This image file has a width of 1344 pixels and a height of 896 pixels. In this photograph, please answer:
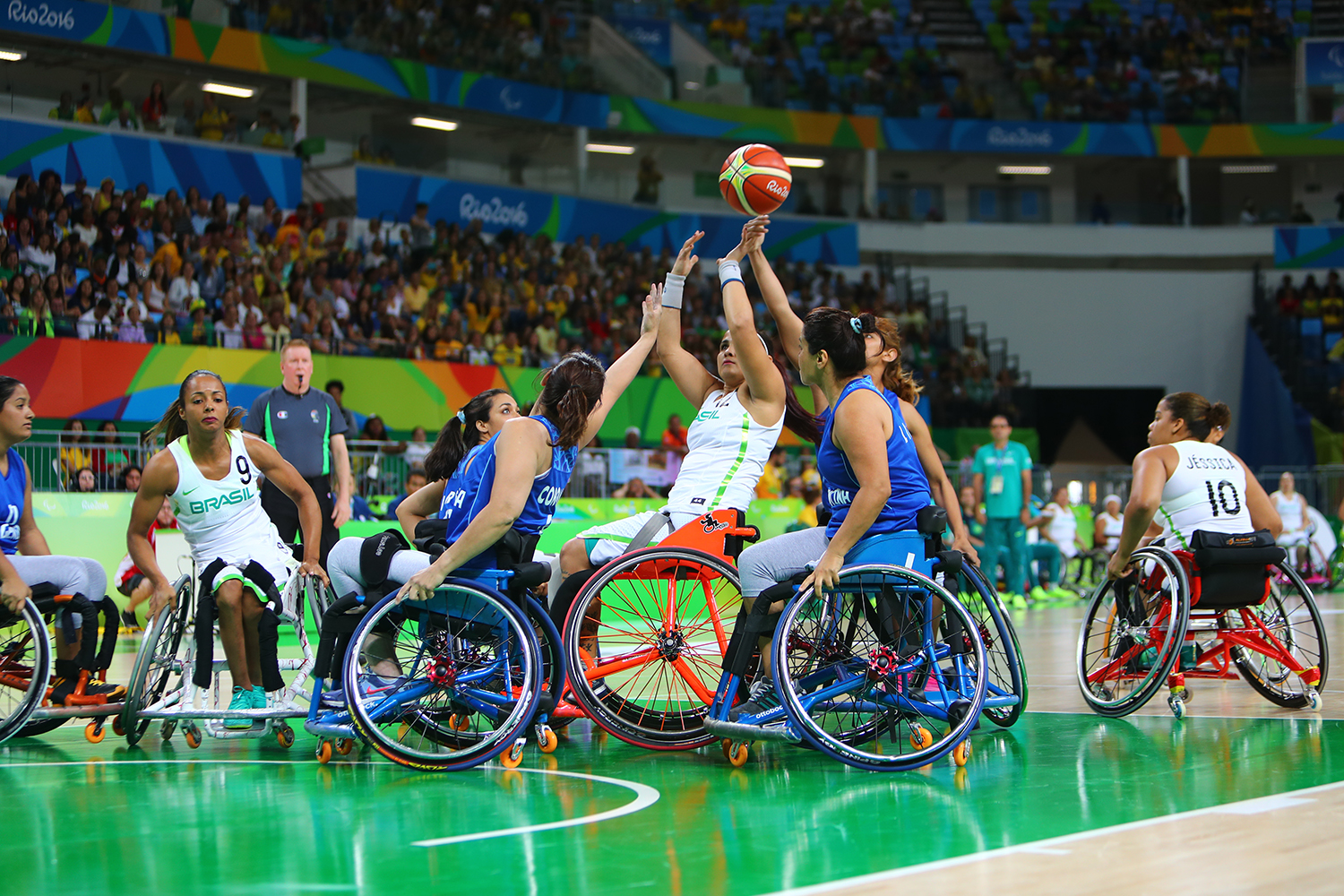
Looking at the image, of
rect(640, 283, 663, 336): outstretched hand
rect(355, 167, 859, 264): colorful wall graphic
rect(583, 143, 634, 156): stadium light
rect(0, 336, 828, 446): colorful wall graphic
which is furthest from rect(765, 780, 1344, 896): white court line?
rect(583, 143, 634, 156): stadium light

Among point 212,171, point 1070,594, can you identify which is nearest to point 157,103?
point 212,171

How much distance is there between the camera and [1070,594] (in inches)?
659

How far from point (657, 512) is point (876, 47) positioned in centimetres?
2676

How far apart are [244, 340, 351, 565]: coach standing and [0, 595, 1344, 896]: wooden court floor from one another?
7.29 feet

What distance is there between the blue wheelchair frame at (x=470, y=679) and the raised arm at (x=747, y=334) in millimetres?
1331

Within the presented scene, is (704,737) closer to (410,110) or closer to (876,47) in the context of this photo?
(410,110)

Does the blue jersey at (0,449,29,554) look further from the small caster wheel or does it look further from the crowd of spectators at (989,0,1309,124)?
the crowd of spectators at (989,0,1309,124)

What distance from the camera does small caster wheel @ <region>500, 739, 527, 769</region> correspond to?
505 cm

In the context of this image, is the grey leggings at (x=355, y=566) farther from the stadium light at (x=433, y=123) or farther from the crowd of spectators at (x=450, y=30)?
the stadium light at (x=433, y=123)

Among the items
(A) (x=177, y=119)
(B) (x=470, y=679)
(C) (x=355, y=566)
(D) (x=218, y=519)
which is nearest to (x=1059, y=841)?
(B) (x=470, y=679)

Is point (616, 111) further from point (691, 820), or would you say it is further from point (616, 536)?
point (691, 820)

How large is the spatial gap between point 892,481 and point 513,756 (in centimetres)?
175

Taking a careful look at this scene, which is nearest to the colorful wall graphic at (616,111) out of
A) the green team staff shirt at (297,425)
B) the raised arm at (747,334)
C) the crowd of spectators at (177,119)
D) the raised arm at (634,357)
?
the crowd of spectators at (177,119)

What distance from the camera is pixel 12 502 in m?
5.93
